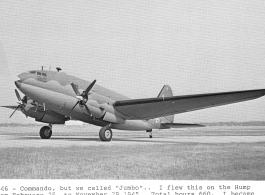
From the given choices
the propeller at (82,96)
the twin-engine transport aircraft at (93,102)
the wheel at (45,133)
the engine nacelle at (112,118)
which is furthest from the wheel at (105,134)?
the wheel at (45,133)

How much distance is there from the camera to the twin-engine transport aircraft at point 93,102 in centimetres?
1788

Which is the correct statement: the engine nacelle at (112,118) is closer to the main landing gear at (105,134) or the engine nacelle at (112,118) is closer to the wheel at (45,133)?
the main landing gear at (105,134)

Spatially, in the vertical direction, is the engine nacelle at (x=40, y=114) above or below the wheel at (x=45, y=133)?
above

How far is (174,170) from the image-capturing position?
8797 mm

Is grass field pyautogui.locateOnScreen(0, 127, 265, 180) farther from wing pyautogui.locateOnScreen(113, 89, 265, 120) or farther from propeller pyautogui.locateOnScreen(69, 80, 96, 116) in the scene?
propeller pyautogui.locateOnScreen(69, 80, 96, 116)

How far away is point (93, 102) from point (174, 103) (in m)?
5.42

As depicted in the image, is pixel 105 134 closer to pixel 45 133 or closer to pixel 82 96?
pixel 82 96

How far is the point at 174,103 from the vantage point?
64.0 ft

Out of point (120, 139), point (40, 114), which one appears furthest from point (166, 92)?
point (40, 114)

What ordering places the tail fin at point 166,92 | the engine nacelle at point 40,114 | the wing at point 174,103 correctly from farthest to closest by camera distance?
the tail fin at point 166,92 → the engine nacelle at point 40,114 → the wing at point 174,103

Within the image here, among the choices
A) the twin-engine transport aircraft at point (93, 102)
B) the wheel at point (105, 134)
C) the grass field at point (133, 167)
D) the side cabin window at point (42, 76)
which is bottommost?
the grass field at point (133, 167)

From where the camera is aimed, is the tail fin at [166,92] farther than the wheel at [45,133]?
Yes

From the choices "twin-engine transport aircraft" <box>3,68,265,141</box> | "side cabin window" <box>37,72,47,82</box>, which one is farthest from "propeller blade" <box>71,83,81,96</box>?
"side cabin window" <box>37,72,47,82</box>

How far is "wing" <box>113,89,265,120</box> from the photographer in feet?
53.7
